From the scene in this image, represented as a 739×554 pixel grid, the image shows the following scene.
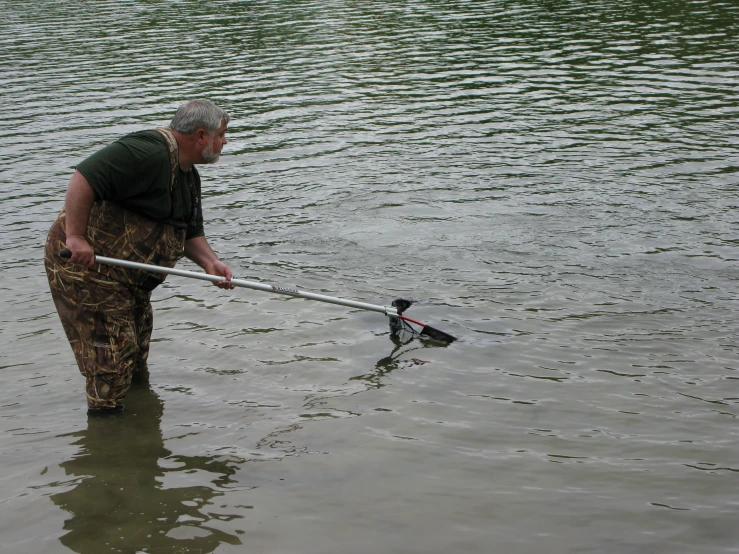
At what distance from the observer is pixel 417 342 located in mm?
8016

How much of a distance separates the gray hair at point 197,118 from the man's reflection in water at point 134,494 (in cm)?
224

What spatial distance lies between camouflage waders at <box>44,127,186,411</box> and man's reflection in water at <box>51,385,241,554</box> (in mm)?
310

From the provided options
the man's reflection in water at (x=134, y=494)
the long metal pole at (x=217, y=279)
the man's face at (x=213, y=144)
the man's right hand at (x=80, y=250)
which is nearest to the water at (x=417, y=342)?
the man's reflection in water at (x=134, y=494)

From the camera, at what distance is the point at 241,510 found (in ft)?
17.4

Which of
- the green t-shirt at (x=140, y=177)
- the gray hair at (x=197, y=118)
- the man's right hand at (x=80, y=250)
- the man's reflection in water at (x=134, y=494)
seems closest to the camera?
the man's reflection in water at (x=134, y=494)

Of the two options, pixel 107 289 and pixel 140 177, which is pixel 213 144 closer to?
pixel 140 177

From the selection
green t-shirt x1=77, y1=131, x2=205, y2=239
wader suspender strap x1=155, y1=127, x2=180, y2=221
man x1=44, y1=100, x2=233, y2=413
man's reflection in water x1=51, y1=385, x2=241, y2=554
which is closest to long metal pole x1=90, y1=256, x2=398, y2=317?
man x1=44, y1=100, x2=233, y2=413

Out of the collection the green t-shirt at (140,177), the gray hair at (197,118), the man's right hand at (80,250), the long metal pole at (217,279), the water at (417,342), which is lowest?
the water at (417,342)

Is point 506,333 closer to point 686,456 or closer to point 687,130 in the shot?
point 686,456

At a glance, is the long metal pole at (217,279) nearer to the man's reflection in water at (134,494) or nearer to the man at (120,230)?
the man at (120,230)

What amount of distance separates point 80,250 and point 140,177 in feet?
2.02

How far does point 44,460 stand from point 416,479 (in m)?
2.57

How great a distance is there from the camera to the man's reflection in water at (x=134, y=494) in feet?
16.4

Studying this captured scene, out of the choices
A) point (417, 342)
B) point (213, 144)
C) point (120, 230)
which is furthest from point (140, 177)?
point (417, 342)
